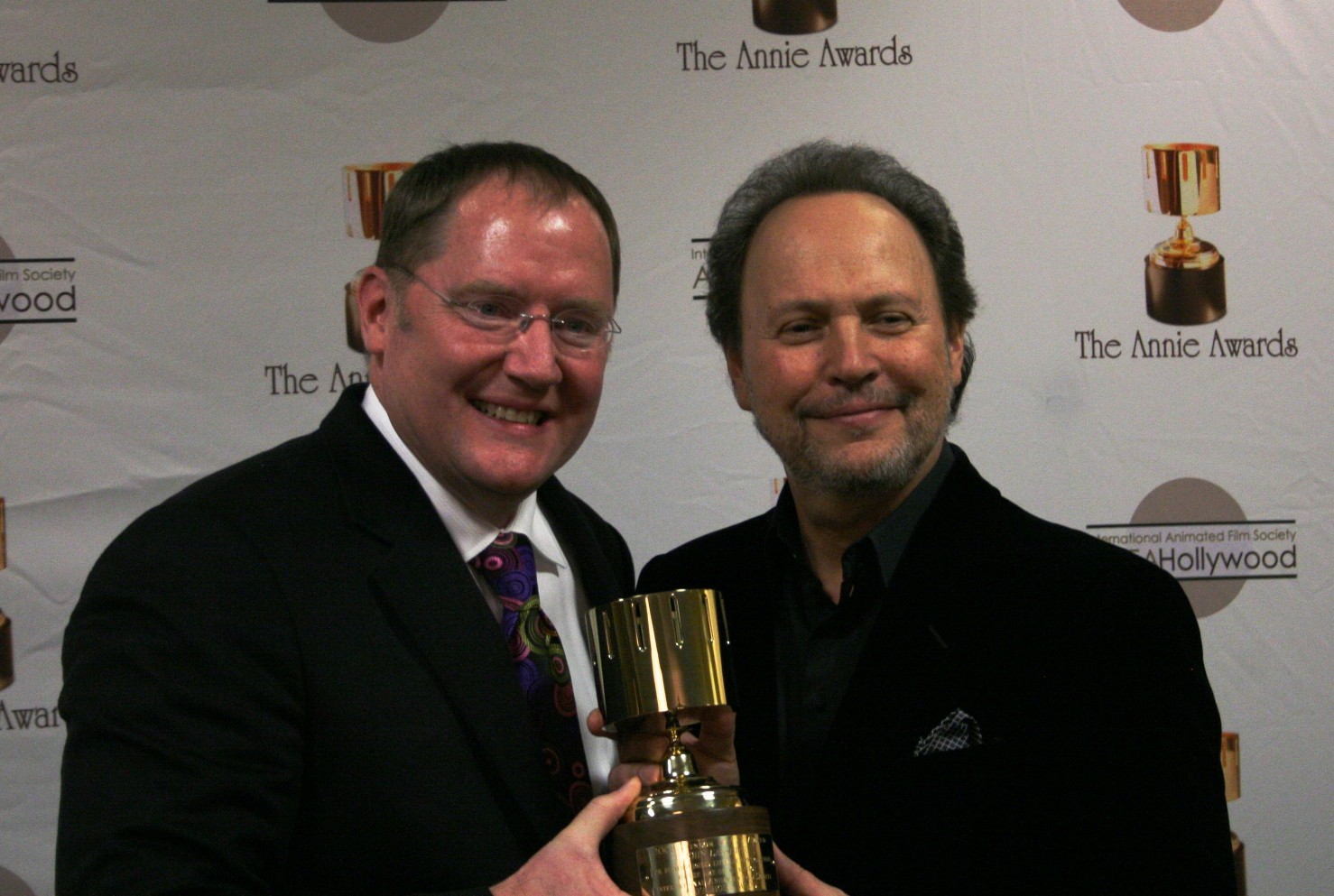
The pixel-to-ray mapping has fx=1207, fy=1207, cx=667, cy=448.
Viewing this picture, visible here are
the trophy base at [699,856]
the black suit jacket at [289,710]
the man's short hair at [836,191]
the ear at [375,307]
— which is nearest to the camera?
the trophy base at [699,856]

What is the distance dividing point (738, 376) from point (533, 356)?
443 mm

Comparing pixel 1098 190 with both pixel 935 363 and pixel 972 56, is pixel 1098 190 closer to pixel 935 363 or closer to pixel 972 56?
pixel 972 56

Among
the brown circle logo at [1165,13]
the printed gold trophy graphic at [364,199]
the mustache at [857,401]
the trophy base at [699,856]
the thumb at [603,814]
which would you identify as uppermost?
the brown circle logo at [1165,13]

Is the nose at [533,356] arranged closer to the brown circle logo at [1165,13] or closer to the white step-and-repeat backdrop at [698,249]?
the white step-and-repeat backdrop at [698,249]

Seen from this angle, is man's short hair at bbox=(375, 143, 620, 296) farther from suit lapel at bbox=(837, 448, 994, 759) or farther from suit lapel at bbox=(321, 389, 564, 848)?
suit lapel at bbox=(837, 448, 994, 759)

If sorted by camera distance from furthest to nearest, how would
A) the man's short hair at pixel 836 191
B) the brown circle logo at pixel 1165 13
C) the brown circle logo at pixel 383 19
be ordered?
the brown circle logo at pixel 1165 13 → the brown circle logo at pixel 383 19 → the man's short hair at pixel 836 191

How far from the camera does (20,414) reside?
7.14 ft

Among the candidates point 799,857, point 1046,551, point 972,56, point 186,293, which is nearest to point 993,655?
point 1046,551

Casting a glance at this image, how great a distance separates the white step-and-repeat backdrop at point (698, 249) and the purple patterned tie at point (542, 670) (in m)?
0.79

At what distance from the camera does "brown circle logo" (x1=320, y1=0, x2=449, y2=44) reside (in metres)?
2.24

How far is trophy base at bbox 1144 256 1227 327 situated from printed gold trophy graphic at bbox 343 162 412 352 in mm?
1435

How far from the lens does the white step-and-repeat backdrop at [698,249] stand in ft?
7.19

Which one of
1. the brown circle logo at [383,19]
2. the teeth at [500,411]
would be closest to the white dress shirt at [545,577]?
the teeth at [500,411]

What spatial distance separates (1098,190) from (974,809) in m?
1.40
